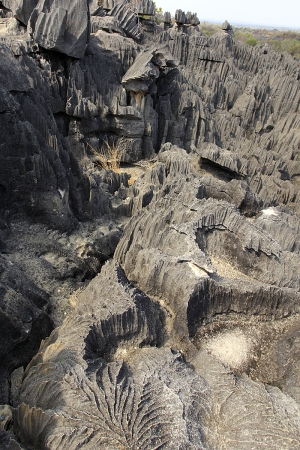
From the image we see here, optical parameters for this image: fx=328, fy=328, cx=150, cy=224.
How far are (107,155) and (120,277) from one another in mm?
6516

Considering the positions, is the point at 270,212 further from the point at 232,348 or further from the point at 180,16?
the point at 180,16

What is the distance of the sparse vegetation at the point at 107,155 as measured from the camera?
919cm

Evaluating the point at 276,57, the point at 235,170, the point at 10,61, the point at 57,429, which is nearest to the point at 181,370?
the point at 57,429

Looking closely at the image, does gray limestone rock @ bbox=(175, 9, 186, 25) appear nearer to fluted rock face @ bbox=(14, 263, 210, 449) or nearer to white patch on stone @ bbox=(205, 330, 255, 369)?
fluted rock face @ bbox=(14, 263, 210, 449)

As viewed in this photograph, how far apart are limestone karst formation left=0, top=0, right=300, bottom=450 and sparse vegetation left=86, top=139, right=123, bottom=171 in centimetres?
7

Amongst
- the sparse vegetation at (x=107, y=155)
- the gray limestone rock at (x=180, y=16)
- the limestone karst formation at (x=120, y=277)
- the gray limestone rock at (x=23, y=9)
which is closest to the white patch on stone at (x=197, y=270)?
the limestone karst formation at (x=120, y=277)

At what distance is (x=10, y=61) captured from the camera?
4.33 m

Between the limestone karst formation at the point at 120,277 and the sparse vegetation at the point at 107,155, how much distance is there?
66mm

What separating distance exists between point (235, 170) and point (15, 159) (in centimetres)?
610

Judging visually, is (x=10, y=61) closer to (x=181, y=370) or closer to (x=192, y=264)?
(x=192, y=264)

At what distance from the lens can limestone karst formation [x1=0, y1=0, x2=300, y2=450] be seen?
2.44m

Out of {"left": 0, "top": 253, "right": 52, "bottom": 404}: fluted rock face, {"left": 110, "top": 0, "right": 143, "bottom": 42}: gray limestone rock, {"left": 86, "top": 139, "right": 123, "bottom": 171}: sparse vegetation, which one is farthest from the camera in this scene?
{"left": 110, "top": 0, "right": 143, "bottom": 42}: gray limestone rock

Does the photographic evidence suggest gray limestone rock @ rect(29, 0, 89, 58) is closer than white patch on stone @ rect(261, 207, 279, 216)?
No

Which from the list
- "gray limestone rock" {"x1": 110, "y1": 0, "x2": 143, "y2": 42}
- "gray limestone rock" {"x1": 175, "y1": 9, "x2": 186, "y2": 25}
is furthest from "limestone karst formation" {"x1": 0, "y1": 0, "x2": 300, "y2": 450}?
"gray limestone rock" {"x1": 175, "y1": 9, "x2": 186, "y2": 25}
